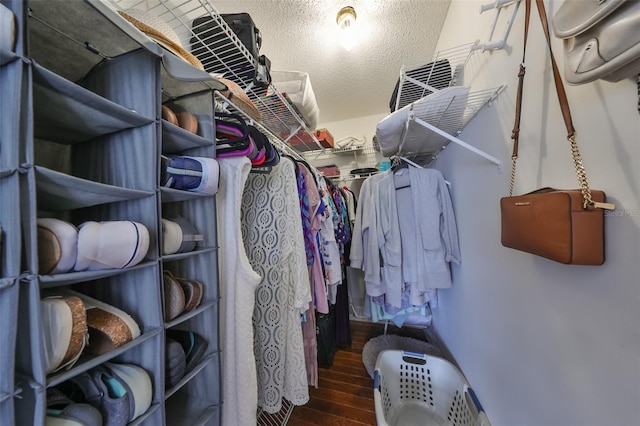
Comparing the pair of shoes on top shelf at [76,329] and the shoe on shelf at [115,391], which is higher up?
the pair of shoes on top shelf at [76,329]

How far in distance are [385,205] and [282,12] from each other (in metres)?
1.16

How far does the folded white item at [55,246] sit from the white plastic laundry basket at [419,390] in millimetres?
1161

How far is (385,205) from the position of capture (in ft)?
4.38

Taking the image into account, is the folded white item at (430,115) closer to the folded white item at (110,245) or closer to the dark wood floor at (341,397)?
the folded white item at (110,245)

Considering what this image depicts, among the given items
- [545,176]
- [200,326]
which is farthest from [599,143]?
[200,326]

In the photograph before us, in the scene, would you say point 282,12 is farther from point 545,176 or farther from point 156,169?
point 545,176

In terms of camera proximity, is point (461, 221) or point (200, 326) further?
point (461, 221)

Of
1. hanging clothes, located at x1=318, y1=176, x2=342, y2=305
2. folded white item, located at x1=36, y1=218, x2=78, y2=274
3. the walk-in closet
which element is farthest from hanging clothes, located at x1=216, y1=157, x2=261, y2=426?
hanging clothes, located at x1=318, y1=176, x2=342, y2=305

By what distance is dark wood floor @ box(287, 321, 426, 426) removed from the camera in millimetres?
1125

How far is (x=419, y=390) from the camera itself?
3.89ft

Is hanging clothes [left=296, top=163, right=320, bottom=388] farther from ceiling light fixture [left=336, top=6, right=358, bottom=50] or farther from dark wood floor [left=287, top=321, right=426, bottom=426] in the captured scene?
ceiling light fixture [left=336, top=6, right=358, bottom=50]

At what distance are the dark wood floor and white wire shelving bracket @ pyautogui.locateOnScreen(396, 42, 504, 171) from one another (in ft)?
4.44

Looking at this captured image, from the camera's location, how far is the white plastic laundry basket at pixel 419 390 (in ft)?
3.42

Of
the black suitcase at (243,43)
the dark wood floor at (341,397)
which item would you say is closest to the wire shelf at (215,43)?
the black suitcase at (243,43)
